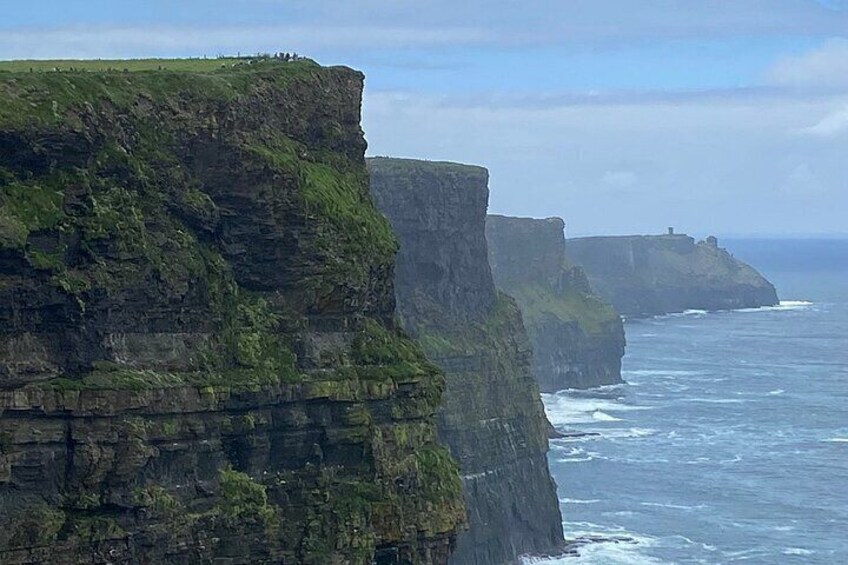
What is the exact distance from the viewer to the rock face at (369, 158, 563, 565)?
149 m

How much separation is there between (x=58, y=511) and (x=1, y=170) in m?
10.7

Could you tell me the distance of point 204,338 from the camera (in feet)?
222

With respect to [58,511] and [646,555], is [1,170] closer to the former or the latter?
[58,511]

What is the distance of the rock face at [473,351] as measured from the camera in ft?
488

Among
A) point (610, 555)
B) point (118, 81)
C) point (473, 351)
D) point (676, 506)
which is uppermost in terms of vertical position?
point (118, 81)

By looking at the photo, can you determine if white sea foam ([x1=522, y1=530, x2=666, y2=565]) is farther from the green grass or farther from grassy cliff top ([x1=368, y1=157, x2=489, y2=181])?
the green grass

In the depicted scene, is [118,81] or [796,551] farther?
[796,551]

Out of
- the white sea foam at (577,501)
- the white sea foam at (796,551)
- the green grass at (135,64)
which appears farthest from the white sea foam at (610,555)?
the green grass at (135,64)

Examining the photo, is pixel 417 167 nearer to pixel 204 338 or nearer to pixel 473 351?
pixel 473 351

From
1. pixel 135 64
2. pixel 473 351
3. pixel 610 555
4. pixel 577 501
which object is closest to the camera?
pixel 135 64

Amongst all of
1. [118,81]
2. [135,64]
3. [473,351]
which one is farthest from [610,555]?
[118,81]

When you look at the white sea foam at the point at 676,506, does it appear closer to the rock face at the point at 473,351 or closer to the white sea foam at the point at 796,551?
the rock face at the point at 473,351

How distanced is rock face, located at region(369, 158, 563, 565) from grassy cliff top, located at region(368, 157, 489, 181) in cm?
15

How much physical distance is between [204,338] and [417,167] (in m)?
99.4
